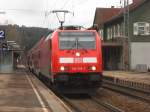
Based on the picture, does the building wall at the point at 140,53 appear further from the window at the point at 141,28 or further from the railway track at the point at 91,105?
the railway track at the point at 91,105

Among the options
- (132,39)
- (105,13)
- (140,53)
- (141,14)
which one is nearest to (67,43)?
(140,53)

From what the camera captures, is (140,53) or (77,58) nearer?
(77,58)

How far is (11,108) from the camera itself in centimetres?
1681

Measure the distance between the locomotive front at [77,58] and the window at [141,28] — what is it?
3949cm

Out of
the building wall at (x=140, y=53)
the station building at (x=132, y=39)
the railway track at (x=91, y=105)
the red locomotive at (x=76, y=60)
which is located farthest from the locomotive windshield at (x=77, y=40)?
the building wall at (x=140, y=53)

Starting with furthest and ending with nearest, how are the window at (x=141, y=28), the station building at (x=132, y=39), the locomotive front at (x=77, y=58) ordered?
the window at (x=141, y=28), the station building at (x=132, y=39), the locomotive front at (x=77, y=58)

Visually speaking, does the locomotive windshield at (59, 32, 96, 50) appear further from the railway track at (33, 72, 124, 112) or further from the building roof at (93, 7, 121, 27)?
the building roof at (93, 7, 121, 27)

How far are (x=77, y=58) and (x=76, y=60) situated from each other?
5.3 inches

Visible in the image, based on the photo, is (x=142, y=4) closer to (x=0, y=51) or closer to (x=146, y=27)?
(x=146, y=27)

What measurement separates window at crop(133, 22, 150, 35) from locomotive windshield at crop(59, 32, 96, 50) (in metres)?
39.6

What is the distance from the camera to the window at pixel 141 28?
62.8m

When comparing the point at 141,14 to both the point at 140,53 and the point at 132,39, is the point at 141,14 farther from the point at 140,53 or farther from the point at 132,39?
the point at 140,53

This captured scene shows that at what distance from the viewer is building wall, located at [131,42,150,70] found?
202 feet

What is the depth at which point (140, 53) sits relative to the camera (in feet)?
203
